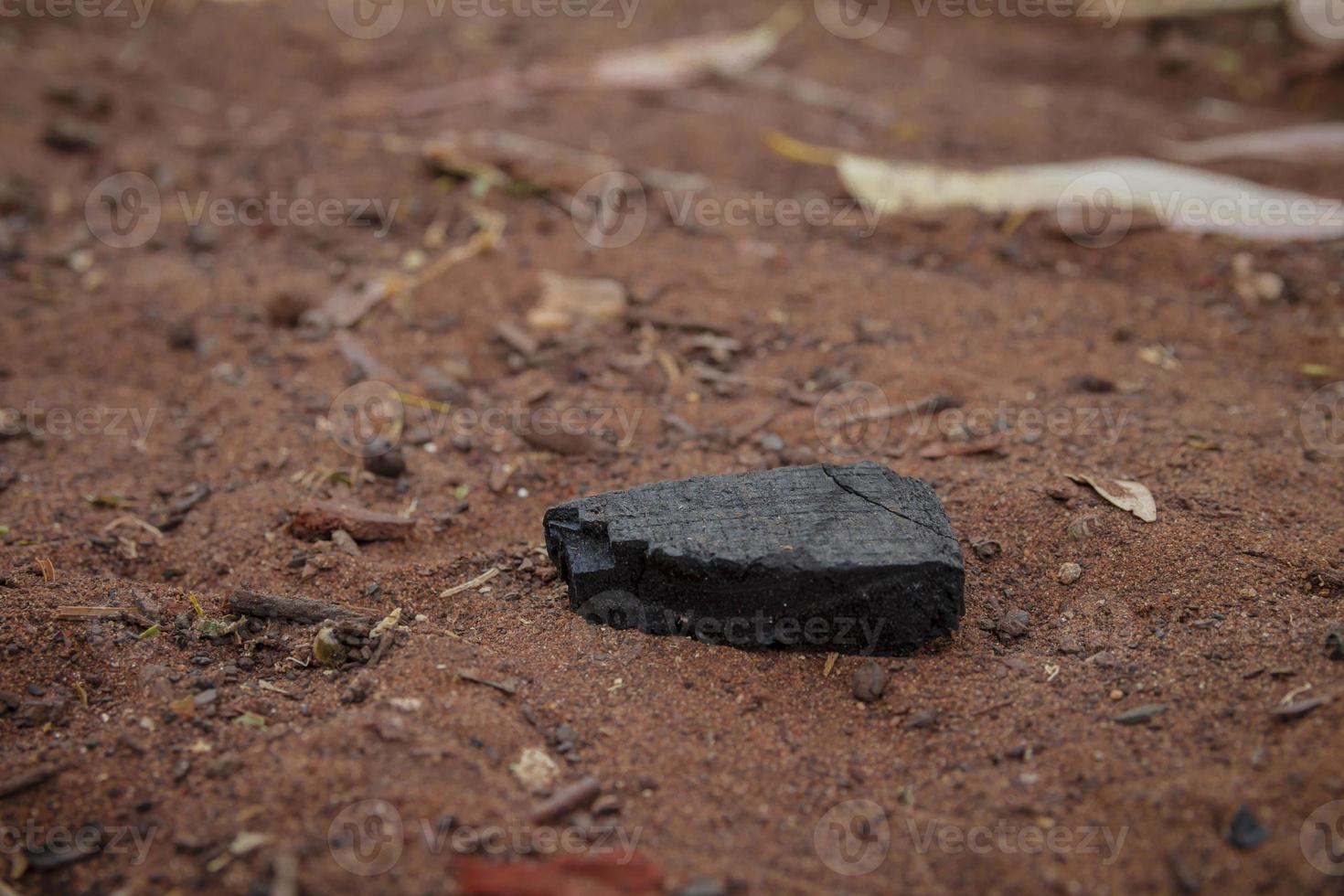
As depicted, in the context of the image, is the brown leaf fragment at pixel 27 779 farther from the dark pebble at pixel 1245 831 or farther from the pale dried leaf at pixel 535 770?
the dark pebble at pixel 1245 831

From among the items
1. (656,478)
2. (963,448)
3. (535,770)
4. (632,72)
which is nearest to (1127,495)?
(963,448)

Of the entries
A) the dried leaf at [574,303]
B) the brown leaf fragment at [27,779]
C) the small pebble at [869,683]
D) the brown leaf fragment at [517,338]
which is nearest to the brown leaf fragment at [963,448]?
the small pebble at [869,683]

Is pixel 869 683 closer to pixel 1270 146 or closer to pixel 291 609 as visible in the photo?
pixel 291 609

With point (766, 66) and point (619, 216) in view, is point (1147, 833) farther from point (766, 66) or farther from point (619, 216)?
point (766, 66)

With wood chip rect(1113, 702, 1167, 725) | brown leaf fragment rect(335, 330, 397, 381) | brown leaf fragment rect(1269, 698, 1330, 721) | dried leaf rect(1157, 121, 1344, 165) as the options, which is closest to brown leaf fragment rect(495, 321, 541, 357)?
Result: brown leaf fragment rect(335, 330, 397, 381)

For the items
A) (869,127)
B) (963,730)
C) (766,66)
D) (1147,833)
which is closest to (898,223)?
(869,127)

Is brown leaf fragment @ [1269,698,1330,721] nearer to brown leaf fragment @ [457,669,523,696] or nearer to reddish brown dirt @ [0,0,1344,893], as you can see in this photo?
reddish brown dirt @ [0,0,1344,893]
